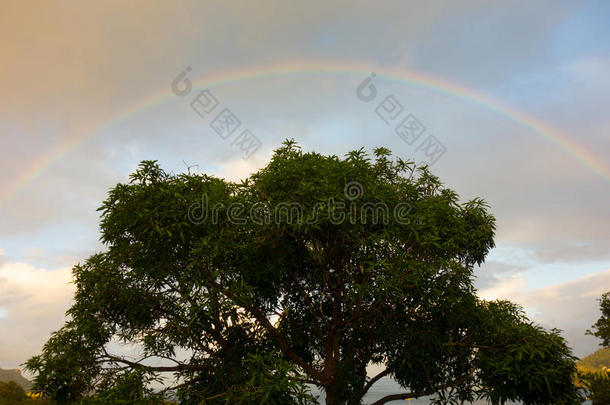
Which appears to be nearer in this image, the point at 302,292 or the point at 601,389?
the point at 302,292

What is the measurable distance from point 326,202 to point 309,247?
421cm

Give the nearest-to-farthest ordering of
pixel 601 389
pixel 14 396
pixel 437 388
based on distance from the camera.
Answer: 1. pixel 437 388
2. pixel 601 389
3. pixel 14 396

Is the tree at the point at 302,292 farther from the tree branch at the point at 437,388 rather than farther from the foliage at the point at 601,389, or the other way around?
the foliage at the point at 601,389

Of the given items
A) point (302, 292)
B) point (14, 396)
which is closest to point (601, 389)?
point (302, 292)

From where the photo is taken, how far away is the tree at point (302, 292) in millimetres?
15266

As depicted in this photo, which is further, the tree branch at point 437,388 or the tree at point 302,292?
the tree branch at point 437,388

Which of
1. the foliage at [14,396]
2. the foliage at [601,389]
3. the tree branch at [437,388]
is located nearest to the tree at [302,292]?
the tree branch at [437,388]

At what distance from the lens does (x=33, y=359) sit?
59.6 ft

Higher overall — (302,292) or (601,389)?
(302,292)

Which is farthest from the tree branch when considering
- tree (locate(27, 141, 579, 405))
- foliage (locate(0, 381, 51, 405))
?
foliage (locate(0, 381, 51, 405))

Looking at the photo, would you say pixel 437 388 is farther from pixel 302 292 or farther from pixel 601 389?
pixel 601 389

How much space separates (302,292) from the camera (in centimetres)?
1866

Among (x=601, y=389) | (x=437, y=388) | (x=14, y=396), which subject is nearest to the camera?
(x=437, y=388)

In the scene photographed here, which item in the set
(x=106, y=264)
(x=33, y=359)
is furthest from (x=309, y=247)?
(x=33, y=359)
